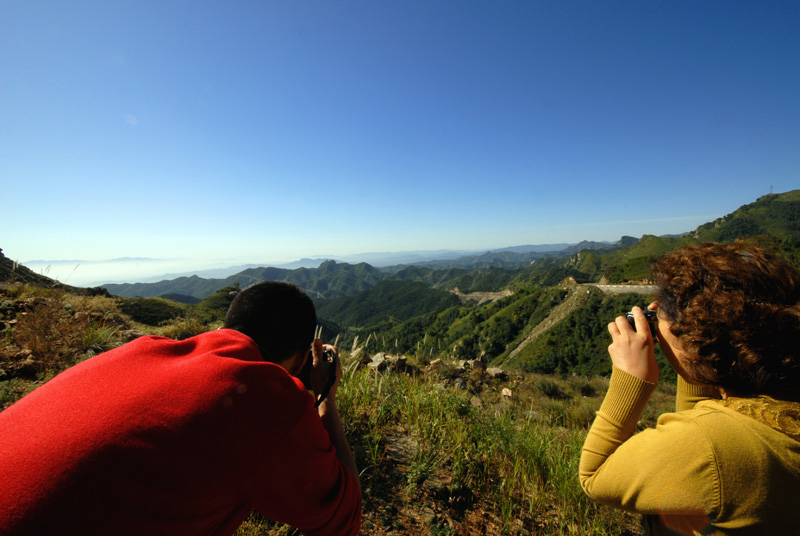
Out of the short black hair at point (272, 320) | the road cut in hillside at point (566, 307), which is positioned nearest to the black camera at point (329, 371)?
the short black hair at point (272, 320)

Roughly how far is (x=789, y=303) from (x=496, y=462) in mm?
2391

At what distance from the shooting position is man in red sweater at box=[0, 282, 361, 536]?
76 cm

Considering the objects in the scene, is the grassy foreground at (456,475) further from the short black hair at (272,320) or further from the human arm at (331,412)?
the short black hair at (272,320)

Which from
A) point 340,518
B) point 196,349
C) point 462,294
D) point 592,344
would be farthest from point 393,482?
point 462,294

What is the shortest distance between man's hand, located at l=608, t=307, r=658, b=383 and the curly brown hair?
0.12m

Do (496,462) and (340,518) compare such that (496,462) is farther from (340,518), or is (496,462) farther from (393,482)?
(340,518)

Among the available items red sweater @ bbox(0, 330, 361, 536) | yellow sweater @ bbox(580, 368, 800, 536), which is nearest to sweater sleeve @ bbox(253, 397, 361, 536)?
red sweater @ bbox(0, 330, 361, 536)

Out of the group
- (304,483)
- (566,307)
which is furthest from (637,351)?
(566,307)

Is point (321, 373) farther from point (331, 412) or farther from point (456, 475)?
point (456, 475)

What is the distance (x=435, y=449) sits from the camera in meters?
2.74

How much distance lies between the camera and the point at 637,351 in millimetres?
1409

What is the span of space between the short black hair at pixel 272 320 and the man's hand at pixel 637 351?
1.59 meters

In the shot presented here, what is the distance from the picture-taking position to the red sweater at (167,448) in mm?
755

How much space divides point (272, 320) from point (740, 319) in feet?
6.78
